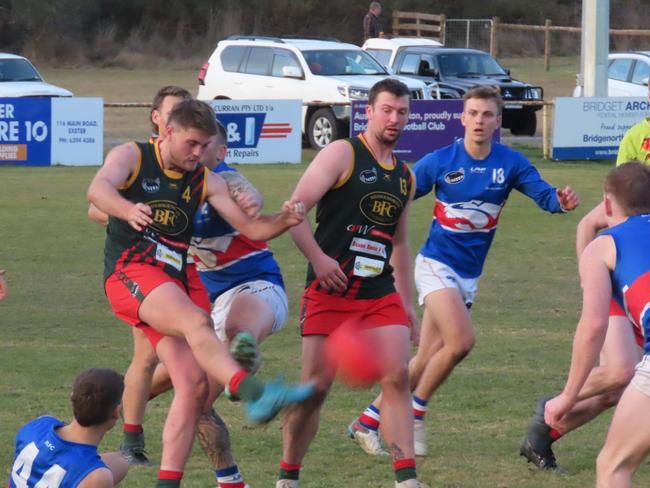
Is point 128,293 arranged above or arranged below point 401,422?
above

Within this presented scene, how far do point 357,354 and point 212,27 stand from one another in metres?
52.3

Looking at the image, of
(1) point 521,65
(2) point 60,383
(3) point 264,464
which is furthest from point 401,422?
(1) point 521,65

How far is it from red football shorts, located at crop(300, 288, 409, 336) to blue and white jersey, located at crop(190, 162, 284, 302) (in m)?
0.36

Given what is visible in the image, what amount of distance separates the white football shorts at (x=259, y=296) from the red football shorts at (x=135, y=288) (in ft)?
2.46

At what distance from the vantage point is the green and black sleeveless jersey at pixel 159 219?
6105 mm

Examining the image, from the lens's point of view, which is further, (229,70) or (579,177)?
(229,70)

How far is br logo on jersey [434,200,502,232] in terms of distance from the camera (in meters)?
7.72

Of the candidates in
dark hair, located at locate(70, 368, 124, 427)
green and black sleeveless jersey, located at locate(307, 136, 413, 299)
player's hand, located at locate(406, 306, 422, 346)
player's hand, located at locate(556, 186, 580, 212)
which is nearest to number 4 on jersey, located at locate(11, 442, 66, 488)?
dark hair, located at locate(70, 368, 124, 427)

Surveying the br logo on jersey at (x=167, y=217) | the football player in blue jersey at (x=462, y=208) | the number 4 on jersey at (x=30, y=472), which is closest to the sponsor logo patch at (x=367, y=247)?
the football player in blue jersey at (x=462, y=208)

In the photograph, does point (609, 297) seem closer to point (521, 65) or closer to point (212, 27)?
point (521, 65)

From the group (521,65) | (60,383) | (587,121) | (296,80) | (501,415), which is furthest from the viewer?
(521,65)

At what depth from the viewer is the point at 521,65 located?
170ft

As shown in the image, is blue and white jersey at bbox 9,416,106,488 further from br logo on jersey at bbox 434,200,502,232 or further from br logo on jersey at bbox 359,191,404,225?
br logo on jersey at bbox 434,200,502,232

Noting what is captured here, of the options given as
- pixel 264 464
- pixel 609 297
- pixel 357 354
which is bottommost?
pixel 264 464
